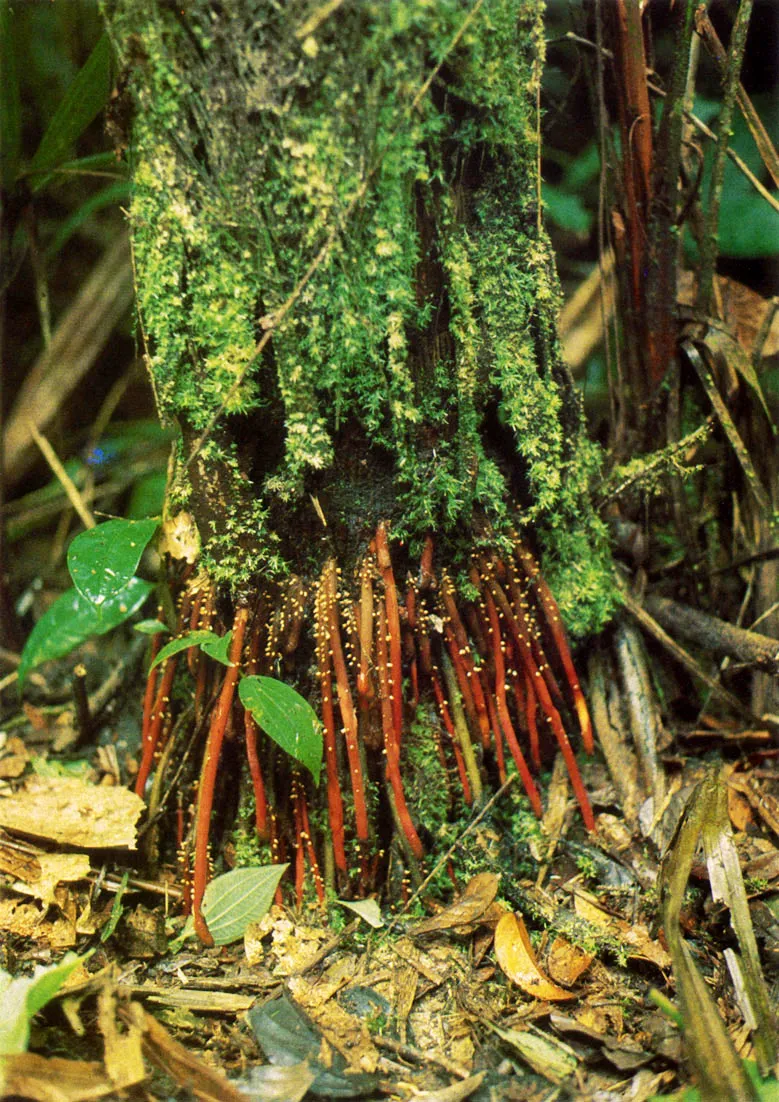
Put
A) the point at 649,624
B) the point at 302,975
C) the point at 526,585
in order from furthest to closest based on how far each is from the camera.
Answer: the point at 649,624 < the point at 526,585 < the point at 302,975

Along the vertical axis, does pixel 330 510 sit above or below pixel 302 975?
above

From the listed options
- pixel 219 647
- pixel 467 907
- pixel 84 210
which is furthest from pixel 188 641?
pixel 84 210

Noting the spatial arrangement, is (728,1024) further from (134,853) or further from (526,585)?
(134,853)

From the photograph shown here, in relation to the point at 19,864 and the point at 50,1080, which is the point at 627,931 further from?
the point at 19,864

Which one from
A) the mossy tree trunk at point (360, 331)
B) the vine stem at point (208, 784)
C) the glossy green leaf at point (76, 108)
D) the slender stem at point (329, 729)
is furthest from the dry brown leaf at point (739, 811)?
the glossy green leaf at point (76, 108)

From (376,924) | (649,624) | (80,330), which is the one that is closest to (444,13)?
(649,624)

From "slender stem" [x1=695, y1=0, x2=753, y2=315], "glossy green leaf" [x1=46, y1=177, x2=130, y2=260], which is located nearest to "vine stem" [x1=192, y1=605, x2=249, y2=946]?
"slender stem" [x1=695, y1=0, x2=753, y2=315]

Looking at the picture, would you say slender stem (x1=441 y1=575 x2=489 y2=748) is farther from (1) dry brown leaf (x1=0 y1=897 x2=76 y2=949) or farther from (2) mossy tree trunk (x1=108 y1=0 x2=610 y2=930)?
(1) dry brown leaf (x1=0 y1=897 x2=76 y2=949)
